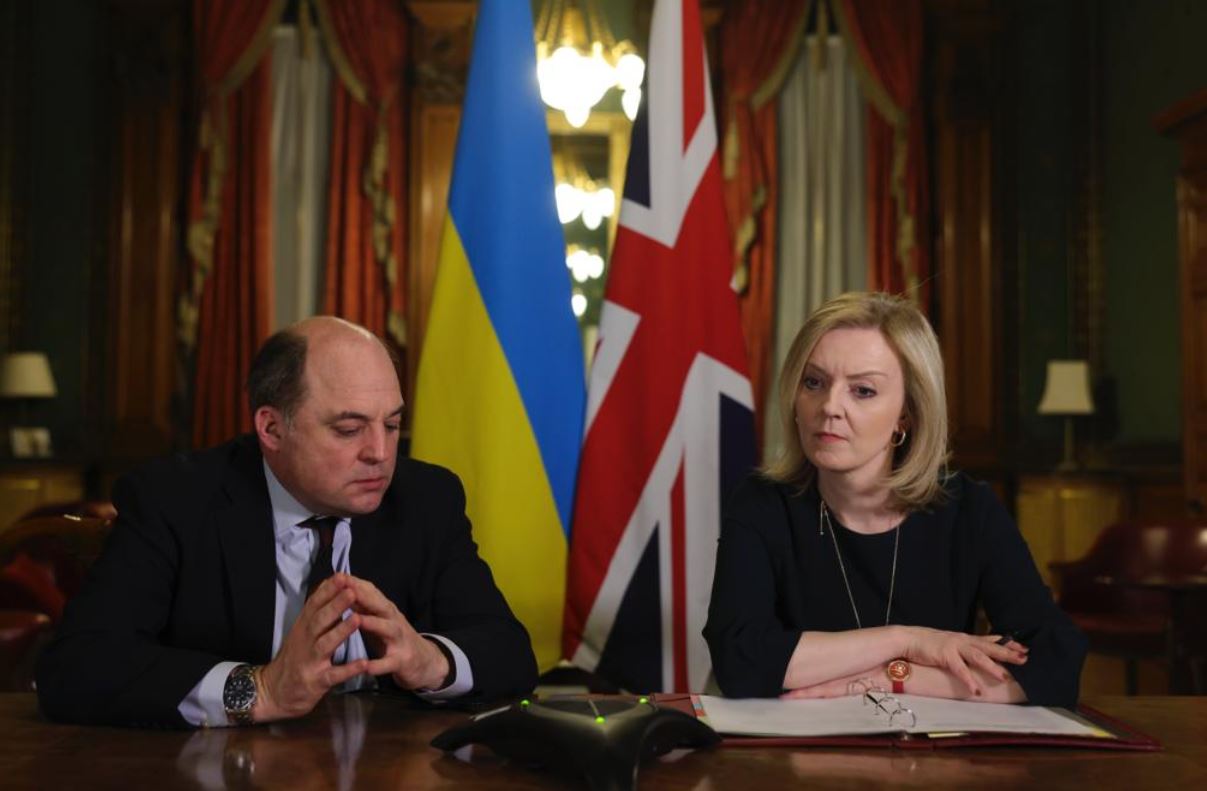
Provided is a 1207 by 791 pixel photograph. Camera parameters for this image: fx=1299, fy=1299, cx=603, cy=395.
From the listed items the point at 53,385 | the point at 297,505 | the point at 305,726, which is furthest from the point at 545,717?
the point at 53,385

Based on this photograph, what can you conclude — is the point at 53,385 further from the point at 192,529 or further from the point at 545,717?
the point at 545,717

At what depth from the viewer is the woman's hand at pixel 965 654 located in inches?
73.3

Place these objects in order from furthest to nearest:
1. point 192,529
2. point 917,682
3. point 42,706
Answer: point 192,529 < point 917,682 < point 42,706

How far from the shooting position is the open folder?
1.53 meters

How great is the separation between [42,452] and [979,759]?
7.03 meters

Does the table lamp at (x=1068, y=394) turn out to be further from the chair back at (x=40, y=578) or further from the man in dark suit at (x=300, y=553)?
the man in dark suit at (x=300, y=553)

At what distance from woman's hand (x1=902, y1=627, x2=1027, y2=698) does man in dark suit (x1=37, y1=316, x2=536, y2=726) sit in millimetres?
599

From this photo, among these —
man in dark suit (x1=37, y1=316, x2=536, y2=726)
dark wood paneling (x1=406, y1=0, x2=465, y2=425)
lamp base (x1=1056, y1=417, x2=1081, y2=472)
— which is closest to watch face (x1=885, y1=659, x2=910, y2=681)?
man in dark suit (x1=37, y1=316, x2=536, y2=726)

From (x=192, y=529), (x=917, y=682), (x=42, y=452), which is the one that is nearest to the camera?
(x=917, y=682)

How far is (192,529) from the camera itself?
2041 millimetres

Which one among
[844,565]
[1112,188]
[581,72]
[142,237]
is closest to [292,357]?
[844,565]

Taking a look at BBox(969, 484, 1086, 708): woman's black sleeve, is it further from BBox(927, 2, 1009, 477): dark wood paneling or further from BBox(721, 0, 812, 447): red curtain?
BBox(927, 2, 1009, 477): dark wood paneling

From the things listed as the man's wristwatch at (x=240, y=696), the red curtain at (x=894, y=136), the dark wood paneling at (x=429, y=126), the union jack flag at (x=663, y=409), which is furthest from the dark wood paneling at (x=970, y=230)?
the man's wristwatch at (x=240, y=696)

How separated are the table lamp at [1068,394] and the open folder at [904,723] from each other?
5.69 metres
